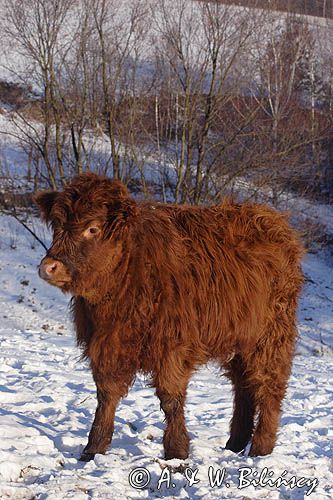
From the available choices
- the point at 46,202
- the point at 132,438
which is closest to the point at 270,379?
the point at 132,438

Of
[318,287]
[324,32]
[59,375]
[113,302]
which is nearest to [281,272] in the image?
[113,302]

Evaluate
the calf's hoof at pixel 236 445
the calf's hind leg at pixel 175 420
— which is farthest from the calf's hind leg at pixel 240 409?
the calf's hind leg at pixel 175 420

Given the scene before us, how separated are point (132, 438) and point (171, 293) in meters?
1.39

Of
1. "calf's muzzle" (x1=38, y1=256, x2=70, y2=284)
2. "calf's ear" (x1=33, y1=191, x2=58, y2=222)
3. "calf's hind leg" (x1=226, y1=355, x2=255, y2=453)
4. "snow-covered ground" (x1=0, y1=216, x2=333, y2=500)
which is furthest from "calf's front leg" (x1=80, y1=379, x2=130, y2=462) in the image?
"calf's ear" (x1=33, y1=191, x2=58, y2=222)

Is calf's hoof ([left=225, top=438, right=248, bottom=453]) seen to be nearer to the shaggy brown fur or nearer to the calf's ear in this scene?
the shaggy brown fur

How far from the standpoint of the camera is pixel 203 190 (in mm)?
18297

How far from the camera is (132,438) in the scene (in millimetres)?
5391

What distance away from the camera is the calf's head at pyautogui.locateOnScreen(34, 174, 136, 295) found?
14.8 feet

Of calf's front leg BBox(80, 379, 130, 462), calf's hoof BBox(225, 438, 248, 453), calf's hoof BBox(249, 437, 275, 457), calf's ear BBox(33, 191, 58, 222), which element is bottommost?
calf's hoof BBox(225, 438, 248, 453)

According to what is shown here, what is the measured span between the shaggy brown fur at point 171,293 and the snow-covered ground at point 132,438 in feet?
0.90

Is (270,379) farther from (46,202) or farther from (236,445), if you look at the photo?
(46,202)

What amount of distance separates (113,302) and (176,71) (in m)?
13.6

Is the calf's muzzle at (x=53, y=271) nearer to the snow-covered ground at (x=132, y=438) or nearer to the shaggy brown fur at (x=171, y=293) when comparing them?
the shaggy brown fur at (x=171, y=293)

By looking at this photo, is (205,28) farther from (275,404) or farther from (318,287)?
(275,404)
